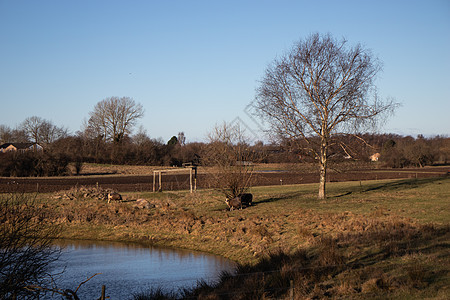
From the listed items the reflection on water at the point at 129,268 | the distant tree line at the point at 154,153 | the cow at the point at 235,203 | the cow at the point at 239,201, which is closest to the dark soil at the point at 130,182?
the distant tree line at the point at 154,153

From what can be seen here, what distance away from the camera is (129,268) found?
19391 millimetres

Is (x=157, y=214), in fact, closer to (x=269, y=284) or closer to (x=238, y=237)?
(x=238, y=237)

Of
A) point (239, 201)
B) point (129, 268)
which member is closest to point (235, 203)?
point (239, 201)

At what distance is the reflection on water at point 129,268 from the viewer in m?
16.1

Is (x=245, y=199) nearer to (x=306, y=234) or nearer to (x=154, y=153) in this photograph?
(x=306, y=234)

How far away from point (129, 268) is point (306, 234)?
8.28 metres

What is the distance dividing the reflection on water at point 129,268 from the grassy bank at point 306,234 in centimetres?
143

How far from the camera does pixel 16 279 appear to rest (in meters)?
9.01

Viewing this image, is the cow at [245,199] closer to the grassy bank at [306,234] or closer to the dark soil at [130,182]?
the grassy bank at [306,234]

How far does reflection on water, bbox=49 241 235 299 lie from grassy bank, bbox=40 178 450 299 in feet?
4.69

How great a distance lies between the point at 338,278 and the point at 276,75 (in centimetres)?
2140

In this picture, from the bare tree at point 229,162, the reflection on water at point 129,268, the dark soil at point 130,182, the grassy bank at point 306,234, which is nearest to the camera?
the grassy bank at point 306,234

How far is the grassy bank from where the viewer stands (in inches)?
487

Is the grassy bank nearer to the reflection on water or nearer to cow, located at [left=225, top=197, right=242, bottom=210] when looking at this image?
cow, located at [left=225, top=197, right=242, bottom=210]
